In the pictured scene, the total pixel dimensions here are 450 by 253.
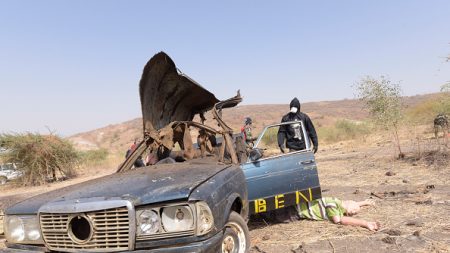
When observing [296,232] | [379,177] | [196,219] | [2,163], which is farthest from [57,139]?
[196,219]

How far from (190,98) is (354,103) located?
7874 cm

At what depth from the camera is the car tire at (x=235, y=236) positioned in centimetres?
349

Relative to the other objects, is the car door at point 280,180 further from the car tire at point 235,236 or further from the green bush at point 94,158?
the green bush at point 94,158

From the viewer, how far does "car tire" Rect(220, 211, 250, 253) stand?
3486 mm

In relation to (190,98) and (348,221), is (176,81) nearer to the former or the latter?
(190,98)

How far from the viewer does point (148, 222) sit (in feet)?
9.82

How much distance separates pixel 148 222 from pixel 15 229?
1.30 metres

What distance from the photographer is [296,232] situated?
17.4 ft

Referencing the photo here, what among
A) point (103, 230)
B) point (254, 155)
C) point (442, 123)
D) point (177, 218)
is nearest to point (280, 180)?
point (254, 155)

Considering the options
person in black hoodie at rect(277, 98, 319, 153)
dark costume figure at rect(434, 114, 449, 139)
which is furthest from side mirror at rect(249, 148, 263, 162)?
dark costume figure at rect(434, 114, 449, 139)

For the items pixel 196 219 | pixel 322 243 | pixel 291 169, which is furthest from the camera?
pixel 291 169

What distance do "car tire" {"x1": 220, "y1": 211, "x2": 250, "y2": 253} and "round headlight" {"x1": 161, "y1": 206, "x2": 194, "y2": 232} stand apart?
54 cm

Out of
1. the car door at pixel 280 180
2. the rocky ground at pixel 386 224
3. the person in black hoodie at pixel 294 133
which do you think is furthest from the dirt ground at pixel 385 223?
the person in black hoodie at pixel 294 133

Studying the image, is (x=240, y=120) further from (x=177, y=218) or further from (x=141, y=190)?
(x=177, y=218)
